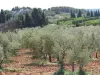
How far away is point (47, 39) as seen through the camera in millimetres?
50875

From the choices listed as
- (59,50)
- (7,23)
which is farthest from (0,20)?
(59,50)

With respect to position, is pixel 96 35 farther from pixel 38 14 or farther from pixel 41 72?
pixel 38 14

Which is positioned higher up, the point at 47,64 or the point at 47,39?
the point at 47,39

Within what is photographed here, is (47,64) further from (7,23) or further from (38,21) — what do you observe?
(7,23)

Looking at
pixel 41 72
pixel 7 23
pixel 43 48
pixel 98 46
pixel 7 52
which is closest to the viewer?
pixel 41 72

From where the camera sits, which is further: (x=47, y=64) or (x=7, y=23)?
(x=7, y=23)

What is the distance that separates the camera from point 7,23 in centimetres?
14600

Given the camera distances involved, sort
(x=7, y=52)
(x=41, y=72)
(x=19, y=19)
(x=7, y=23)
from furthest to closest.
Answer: (x=7, y=23) < (x=19, y=19) < (x=7, y=52) < (x=41, y=72)

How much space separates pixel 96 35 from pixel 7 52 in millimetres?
20802

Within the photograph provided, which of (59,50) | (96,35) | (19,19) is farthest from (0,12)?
(59,50)

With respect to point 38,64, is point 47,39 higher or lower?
higher

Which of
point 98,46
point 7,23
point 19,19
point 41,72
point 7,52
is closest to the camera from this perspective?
point 41,72

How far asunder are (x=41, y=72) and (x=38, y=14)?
316ft

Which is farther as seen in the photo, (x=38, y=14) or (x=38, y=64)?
(x=38, y=14)
